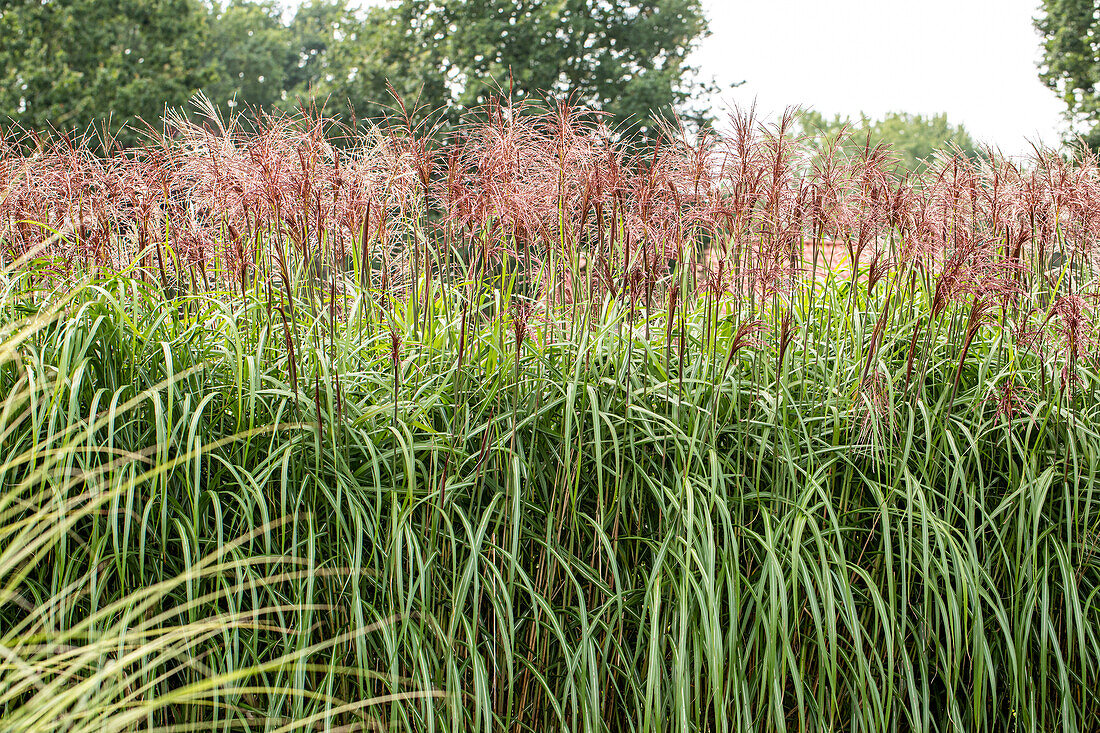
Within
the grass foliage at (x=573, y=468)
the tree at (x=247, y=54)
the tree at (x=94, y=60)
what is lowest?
the grass foliage at (x=573, y=468)

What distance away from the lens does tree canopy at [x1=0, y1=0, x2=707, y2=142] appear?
65.0 feet

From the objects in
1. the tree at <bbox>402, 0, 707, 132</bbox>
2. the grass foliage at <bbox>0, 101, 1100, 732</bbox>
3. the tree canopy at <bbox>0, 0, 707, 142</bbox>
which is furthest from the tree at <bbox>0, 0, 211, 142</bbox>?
the grass foliage at <bbox>0, 101, 1100, 732</bbox>

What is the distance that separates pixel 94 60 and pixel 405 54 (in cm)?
770

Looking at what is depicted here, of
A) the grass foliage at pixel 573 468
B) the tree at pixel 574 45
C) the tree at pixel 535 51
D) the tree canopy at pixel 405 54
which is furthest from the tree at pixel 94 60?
the grass foliage at pixel 573 468

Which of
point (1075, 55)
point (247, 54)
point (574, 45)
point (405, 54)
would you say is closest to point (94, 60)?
point (405, 54)

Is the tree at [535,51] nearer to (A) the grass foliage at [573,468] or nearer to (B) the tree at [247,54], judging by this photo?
(B) the tree at [247,54]

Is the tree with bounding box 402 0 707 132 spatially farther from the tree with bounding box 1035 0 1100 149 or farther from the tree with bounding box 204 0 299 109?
the tree with bounding box 204 0 299 109

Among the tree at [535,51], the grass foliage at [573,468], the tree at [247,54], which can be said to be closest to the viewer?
the grass foliage at [573,468]

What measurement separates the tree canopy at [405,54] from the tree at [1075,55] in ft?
25.8

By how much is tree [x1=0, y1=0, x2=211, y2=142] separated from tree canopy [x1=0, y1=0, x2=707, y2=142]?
0.11 ft

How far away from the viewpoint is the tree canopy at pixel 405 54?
1980 centimetres

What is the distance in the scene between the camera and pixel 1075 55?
1781cm

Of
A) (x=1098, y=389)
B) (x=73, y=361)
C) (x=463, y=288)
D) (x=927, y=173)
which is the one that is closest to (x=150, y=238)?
(x=73, y=361)

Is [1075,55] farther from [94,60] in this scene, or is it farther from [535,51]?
[94,60]
